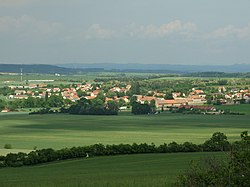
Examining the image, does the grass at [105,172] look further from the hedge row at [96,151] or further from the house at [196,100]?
the house at [196,100]

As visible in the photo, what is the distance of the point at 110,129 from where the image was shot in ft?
234

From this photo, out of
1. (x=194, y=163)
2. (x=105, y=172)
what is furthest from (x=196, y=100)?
(x=194, y=163)

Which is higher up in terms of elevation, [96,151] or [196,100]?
[96,151]

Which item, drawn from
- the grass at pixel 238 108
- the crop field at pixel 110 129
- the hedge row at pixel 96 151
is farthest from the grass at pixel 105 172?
the grass at pixel 238 108

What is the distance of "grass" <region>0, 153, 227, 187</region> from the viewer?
29.8 metres

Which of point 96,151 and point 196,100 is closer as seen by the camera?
point 96,151

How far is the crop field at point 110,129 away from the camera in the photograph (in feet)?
191

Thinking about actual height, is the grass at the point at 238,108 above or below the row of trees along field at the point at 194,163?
below

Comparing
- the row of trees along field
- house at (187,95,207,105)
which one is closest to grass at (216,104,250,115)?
house at (187,95,207,105)

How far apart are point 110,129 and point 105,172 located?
35725 millimetres

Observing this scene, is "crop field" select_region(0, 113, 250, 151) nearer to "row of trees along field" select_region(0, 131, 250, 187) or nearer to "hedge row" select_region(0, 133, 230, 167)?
"hedge row" select_region(0, 133, 230, 167)

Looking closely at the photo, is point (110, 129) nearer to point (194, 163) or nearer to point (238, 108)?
point (238, 108)

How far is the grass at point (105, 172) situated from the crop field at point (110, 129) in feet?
38.6

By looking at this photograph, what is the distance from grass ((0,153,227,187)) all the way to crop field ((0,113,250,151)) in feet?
38.6
